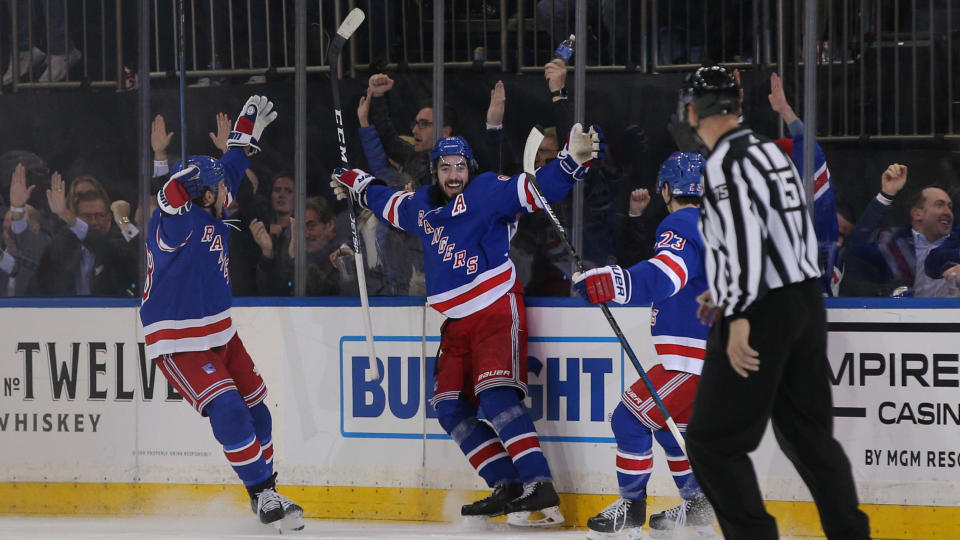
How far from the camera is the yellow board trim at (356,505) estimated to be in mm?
3873

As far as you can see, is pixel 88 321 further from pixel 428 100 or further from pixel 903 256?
pixel 903 256

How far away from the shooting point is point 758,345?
268 cm

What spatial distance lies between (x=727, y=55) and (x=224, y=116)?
76.2 inches

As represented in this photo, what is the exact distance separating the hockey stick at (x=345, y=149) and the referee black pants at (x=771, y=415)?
183 centimetres

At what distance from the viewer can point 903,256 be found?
4027mm

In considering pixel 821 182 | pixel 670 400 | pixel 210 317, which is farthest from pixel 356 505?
pixel 821 182

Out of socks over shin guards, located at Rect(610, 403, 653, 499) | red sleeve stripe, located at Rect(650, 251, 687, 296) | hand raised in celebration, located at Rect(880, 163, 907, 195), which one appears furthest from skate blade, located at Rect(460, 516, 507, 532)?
hand raised in celebration, located at Rect(880, 163, 907, 195)

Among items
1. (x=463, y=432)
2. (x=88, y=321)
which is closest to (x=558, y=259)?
(x=463, y=432)

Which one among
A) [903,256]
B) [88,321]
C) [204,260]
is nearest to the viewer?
[903,256]

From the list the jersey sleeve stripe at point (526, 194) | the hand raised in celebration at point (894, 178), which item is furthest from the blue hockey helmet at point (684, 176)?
the hand raised in celebration at point (894, 178)

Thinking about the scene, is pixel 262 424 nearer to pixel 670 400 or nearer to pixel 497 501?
pixel 497 501

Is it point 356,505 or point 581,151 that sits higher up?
point 581,151

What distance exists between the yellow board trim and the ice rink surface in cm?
6

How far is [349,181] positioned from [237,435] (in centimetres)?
101
